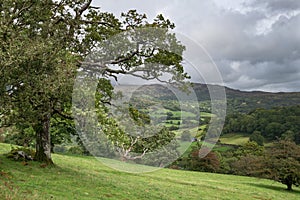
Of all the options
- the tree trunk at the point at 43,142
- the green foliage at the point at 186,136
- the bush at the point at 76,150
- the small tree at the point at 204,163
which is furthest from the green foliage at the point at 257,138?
the tree trunk at the point at 43,142

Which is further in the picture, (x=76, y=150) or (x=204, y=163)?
(x=204, y=163)

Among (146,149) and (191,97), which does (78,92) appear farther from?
(191,97)

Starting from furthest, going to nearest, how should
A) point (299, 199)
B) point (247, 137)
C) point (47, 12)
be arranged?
1. point (247, 137)
2. point (299, 199)
3. point (47, 12)

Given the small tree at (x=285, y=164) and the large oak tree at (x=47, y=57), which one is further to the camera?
the small tree at (x=285, y=164)

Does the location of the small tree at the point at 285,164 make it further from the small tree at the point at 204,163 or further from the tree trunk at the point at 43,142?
the small tree at the point at 204,163

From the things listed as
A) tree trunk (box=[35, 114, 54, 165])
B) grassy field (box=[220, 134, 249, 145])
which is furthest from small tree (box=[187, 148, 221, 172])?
grassy field (box=[220, 134, 249, 145])

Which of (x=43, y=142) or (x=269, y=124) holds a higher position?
(x=269, y=124)

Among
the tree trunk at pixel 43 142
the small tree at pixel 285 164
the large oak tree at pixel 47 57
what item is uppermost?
the large oak tree at pixel 47 57

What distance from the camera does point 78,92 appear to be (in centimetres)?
1755

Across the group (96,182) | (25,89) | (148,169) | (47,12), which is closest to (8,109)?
(25,89)

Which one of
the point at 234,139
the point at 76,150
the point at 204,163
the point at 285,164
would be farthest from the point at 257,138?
the point at 285,164

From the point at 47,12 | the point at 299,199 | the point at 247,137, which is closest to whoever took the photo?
the point at 47,12

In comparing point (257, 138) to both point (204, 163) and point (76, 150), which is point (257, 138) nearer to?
point (204, 163)

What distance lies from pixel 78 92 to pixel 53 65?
151 inches
